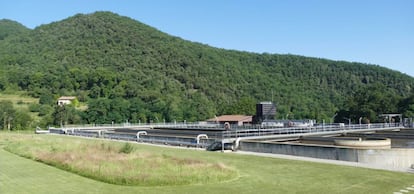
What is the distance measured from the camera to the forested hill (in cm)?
9831

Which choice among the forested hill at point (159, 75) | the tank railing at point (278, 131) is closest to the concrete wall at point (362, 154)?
the tank railing at point (278, 131)

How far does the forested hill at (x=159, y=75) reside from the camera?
3871 inches

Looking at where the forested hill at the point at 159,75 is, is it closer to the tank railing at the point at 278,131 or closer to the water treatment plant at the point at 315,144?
the tank railing at the point at 278,131

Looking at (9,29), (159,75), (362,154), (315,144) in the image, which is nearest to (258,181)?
(362,154)

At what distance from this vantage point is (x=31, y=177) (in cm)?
1683

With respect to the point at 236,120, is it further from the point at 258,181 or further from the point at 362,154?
the point at 258,181

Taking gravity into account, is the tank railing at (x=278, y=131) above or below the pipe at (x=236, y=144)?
above

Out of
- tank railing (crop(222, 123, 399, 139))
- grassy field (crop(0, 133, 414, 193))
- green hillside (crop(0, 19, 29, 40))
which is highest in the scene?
green hillside (crop(0, 19, 29, 40))

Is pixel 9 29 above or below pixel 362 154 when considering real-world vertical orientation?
above

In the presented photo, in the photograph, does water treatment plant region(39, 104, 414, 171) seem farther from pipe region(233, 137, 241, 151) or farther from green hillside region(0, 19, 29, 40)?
green hillside region(0, 19, 29, 40)

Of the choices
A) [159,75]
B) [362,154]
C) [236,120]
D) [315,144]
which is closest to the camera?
[362,154]

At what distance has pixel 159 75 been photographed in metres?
128

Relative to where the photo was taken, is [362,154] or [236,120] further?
[236,120]

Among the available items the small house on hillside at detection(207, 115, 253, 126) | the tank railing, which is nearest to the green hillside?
the small house on hillside at detection(207, 115, 253, 126)
